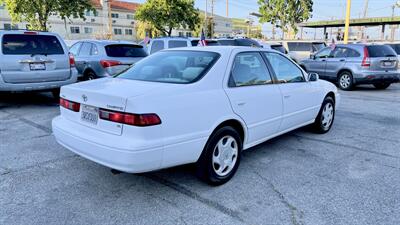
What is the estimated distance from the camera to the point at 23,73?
700cm

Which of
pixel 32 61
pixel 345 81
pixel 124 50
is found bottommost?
pixel 345 81

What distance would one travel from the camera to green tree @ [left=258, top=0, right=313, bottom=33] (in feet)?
147

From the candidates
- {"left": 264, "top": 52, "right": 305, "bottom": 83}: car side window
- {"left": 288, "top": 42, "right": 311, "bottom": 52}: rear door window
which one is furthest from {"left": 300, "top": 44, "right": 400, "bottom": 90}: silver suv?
{"left": 288, "top": 42, "right": 311, "bottom": 52}: rear door window

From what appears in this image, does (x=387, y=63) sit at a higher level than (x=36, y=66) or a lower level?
lower

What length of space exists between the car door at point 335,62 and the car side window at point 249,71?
8.51m

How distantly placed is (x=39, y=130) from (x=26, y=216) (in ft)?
10.2

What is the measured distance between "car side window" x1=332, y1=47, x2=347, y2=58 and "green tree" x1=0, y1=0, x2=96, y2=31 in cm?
1846

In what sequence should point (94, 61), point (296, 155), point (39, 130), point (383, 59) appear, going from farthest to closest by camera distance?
point (383, 59) < point (94, 61) < point (39, 130) < point (296, 155)

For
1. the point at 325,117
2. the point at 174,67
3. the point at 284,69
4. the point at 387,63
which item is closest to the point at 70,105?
the point at 174,67

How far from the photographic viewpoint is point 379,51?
1102 cm

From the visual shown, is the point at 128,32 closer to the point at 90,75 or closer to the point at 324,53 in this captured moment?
the point at 324,53

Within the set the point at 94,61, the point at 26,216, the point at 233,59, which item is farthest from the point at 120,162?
the point at 94,61

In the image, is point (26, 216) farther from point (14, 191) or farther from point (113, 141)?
point (113, 141)

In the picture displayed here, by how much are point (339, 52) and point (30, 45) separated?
1016 cm
